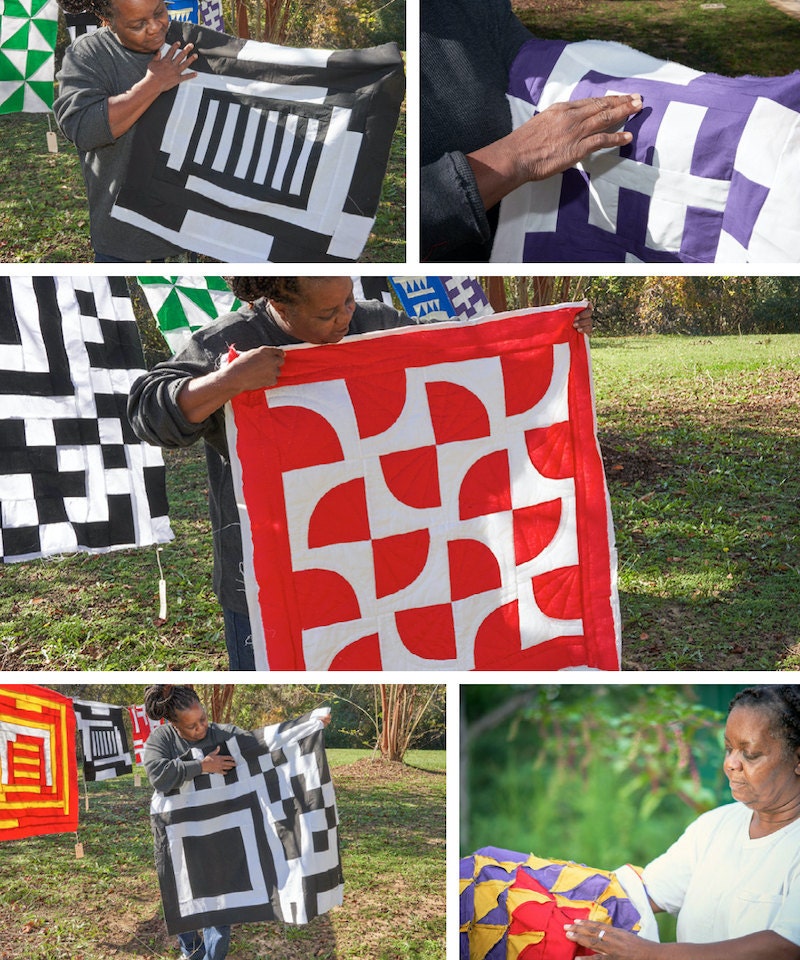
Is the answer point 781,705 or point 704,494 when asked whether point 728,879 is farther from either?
point 704,494

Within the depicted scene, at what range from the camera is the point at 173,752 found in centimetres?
216

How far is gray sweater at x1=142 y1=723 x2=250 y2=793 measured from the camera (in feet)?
7.00

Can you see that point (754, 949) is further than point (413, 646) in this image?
No

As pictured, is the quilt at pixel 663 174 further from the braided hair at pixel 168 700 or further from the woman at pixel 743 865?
the braided hair at pixel 168 700

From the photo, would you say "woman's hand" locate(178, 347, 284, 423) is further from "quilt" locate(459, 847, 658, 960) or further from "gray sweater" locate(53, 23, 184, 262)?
"quilt" locate(459, 847, 658, 960)

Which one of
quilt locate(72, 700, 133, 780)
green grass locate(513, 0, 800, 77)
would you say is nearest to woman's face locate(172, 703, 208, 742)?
quilt locate(72, 700, 133, 780)

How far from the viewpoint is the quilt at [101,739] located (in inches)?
87.3

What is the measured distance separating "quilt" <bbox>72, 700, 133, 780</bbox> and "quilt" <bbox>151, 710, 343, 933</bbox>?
15 cm

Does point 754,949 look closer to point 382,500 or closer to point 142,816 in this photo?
point 382,500

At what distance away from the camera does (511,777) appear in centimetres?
A: 205

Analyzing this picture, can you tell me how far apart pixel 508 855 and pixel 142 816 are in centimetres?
92

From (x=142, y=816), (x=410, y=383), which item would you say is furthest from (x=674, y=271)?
(x=142, y=816)

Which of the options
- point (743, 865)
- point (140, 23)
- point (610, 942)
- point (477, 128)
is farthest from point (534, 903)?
point (140, 23)

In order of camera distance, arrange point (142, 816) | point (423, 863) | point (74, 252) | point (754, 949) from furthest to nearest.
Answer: point (74, 252), point (423, 863), point (142, 816), point (754, 949)
